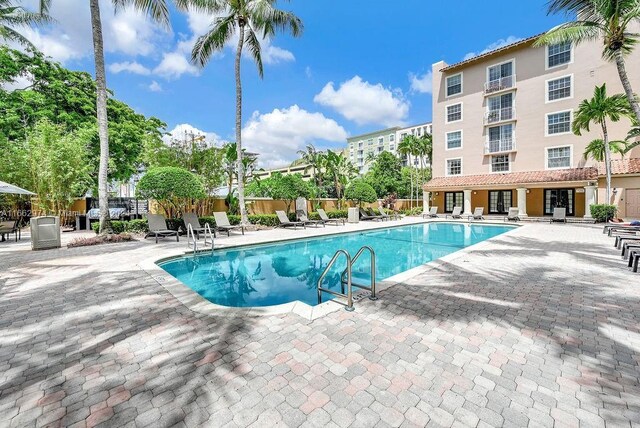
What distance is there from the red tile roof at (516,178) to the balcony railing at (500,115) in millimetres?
4943

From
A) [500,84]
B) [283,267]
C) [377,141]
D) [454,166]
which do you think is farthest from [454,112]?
[377,141]

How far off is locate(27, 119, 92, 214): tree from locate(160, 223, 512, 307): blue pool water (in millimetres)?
11494

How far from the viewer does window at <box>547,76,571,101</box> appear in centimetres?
2347

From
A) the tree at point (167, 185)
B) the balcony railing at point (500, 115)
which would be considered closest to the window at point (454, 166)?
the balcony railing at point (500, 115)

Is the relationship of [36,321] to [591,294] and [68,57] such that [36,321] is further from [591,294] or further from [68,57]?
[68,57]

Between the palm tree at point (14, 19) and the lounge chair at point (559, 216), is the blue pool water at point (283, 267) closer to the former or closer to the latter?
the lounge chair at point (559, 216)

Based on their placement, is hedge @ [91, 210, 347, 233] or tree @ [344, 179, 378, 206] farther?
tree @ [344, 179, 378, 206]

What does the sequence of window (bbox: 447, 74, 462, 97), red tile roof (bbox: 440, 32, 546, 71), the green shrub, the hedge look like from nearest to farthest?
1. the hedge
2. the green shrub
3. red tile roof (bbox: 440, 32, 546, 71)
4. window (bbox: 447, 74, 462, 97)

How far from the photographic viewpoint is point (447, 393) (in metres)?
2.54

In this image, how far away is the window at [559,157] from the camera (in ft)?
77.2

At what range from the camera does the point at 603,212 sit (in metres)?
19.5

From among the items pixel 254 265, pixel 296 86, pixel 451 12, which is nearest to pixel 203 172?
pixel 296 86

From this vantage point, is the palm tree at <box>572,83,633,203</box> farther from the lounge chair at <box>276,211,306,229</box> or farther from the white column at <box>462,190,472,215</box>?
the lounge chair at <box>276,211,306,229</box>

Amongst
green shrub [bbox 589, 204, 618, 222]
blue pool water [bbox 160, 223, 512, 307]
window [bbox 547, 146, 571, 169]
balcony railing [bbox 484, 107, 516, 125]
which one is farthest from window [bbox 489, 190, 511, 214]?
blue pool water [bbox 160, 223, 512, 307]
